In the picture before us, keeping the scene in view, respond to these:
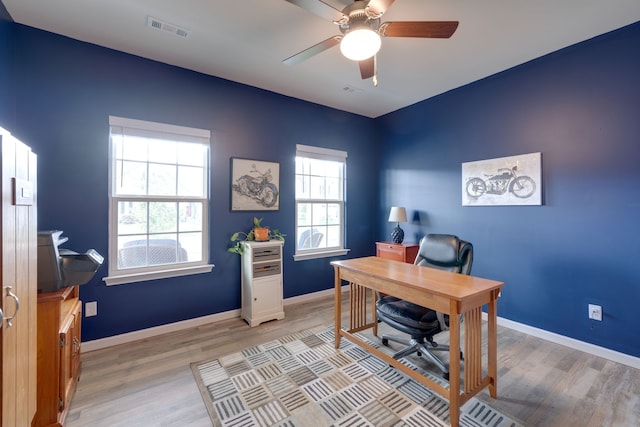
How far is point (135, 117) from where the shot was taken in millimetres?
2652

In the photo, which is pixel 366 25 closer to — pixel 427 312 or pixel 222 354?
pixel 427 312

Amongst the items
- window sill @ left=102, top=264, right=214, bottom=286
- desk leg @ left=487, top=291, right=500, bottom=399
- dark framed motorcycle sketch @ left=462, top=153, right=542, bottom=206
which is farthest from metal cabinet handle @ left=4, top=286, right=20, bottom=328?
dark framed motorcycle sketch @ left=462, top=153, right=542, bottom=206

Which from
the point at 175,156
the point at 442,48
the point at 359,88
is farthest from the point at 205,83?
the point at 442,48

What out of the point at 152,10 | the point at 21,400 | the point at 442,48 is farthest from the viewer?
the point at 442,48

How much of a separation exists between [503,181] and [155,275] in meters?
3.82

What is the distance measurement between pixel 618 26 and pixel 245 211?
152 inches

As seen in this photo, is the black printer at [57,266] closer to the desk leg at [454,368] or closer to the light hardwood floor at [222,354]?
the light hardwood floor at [222,354]

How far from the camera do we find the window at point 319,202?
384 cm

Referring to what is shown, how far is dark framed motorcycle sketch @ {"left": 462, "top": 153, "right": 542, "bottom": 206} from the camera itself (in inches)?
110

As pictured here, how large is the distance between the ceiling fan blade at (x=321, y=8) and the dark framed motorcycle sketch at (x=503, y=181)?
239 centimetres

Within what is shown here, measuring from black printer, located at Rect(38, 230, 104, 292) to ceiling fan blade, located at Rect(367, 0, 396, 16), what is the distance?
2.39m

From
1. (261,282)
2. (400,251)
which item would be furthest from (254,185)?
(400,251)

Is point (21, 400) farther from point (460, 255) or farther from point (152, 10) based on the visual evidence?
point (460, 255)

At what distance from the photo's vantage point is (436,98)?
3.66 metres
